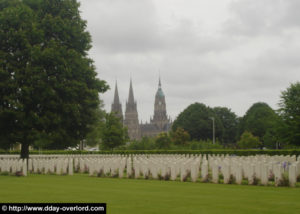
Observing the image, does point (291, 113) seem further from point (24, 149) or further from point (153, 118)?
point (153, 118)

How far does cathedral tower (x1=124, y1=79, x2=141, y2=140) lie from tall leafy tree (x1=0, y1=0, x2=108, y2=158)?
16104 cm

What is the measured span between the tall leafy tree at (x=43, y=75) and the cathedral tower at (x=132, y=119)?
161 meters

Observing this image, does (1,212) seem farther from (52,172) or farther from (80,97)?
(80,97)

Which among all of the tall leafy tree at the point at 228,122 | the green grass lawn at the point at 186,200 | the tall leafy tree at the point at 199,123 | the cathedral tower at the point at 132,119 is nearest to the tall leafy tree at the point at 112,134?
the green grass lawn at the point at 186,200

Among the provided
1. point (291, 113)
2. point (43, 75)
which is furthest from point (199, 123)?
point (43, 75)

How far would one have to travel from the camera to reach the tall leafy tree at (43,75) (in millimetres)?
24438

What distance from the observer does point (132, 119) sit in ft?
620

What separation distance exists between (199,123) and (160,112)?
363 feet

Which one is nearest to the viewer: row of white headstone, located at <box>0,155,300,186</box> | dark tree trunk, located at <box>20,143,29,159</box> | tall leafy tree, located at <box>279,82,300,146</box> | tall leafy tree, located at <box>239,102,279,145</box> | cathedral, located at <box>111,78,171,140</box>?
row of white headstone, located at <box>0,155,300,186</box>

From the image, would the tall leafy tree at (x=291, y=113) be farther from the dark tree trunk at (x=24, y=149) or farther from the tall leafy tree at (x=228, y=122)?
the tall leafy tree at (x=228, y=122)

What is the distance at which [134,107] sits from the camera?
191m

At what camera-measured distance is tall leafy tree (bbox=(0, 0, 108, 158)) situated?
2444cm

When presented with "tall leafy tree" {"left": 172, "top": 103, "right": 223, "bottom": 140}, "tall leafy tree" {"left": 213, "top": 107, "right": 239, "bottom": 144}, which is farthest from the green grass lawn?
"tall leafy tree" {"left": 213, "top": 107, "right": 239, "bottom": 144}

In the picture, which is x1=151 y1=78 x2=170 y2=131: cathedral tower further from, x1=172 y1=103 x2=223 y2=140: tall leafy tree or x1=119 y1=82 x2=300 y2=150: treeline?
x1=172 y1=103 x2=223 y2=140: tall leafy tree
